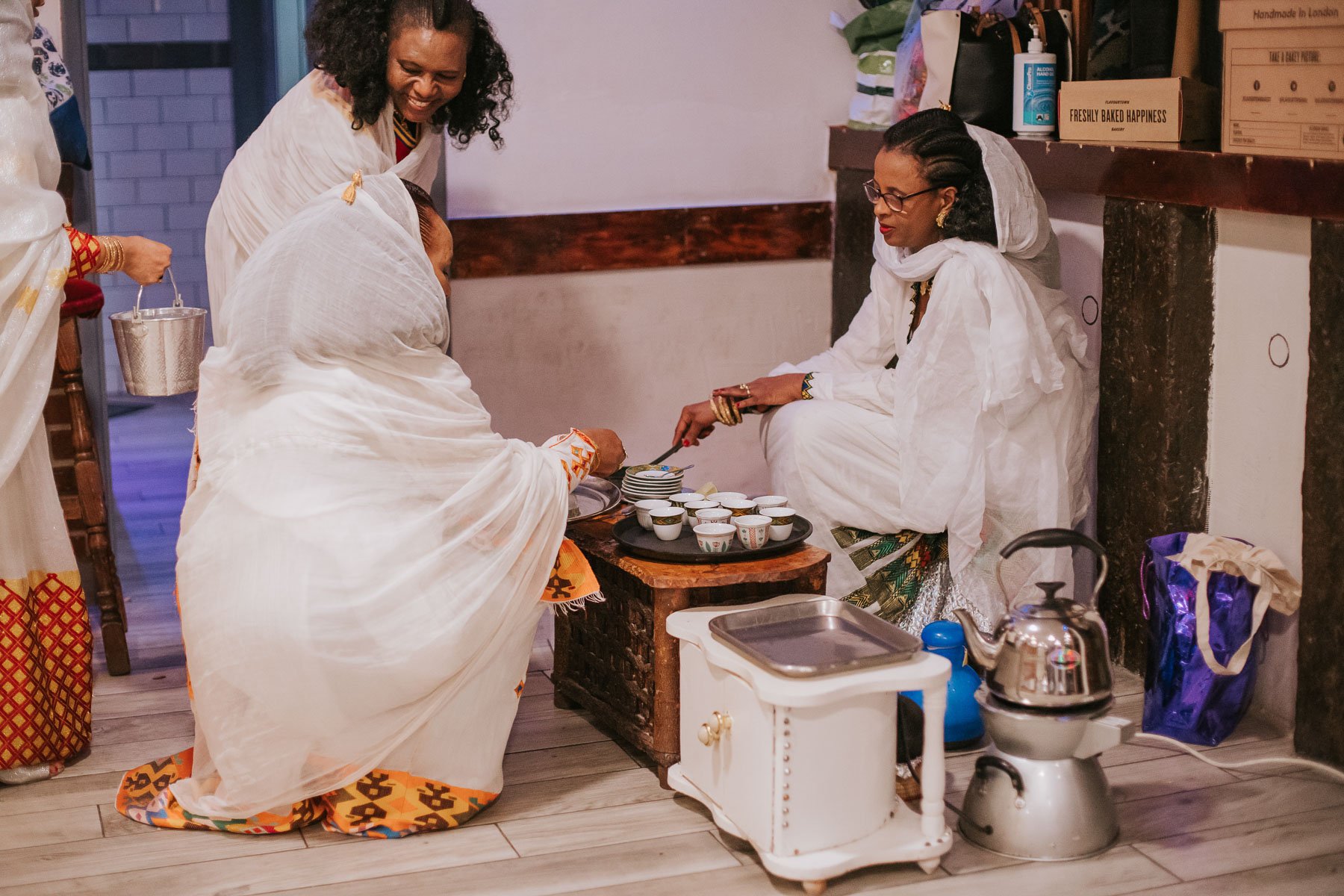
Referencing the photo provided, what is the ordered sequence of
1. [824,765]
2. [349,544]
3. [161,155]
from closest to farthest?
1. [824,765]
2. [349,544]
3. [161,155]

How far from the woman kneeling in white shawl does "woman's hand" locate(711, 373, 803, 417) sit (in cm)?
100

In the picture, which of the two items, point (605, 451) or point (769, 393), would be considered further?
point (769, 393)

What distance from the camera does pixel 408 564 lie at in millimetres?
2674

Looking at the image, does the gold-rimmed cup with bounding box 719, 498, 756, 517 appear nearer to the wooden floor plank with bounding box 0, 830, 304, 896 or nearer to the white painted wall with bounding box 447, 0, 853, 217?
the wooden floor plank with bounding box 0, 830, 304, 896

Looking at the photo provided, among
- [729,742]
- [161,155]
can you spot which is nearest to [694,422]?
[729,742]

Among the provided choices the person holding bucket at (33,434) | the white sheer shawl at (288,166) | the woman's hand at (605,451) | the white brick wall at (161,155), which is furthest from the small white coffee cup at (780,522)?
the white brick wall at (161,155)

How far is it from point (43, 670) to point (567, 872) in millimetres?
1267

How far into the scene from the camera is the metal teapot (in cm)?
258

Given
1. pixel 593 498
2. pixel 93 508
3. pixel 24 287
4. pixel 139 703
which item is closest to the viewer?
pixel 24 287

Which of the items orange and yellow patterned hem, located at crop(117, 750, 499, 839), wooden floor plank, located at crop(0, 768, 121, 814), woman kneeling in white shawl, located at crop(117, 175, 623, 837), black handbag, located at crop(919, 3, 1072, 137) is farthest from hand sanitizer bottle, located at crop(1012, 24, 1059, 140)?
wooden floor plank, located at crop(0, 768, 121, 814)

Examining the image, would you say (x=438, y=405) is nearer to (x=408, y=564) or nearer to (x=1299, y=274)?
(x=408, y=564)

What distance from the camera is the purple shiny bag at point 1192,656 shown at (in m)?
3.15

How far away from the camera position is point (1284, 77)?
3.03 m

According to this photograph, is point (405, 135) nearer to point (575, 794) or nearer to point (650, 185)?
point (650, 185)
